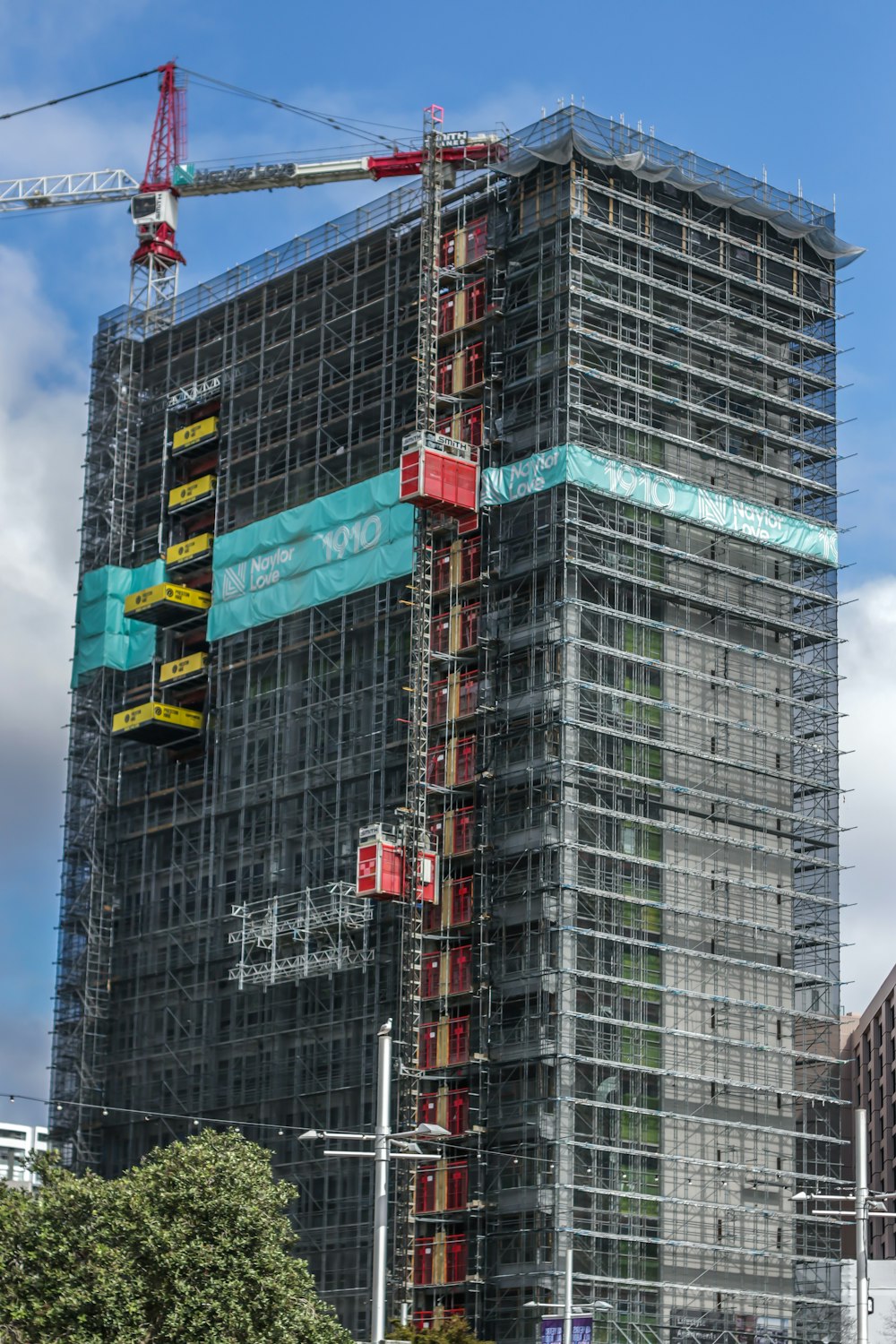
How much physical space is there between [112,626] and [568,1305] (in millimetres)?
57561

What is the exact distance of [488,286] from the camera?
370 feet

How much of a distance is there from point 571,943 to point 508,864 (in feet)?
18.0

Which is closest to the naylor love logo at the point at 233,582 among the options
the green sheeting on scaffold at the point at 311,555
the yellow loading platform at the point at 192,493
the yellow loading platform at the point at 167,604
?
the green sheeting on scaffold at the point at 311,555

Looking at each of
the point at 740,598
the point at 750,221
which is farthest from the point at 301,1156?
the point at 750,221

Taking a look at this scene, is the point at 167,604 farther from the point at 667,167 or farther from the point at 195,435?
the point at 667,167

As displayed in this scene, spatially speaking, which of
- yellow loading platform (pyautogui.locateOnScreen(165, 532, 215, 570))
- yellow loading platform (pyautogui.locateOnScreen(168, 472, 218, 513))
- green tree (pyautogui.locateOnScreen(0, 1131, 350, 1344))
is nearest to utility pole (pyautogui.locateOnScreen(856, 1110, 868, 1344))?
green tree (pyautogui.locateOnScreen(0, 1131, 350, 1344))

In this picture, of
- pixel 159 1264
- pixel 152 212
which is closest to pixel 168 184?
pixel 152 212

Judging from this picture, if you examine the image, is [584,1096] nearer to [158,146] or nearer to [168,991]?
[168,991]

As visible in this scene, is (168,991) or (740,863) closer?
(740,863)

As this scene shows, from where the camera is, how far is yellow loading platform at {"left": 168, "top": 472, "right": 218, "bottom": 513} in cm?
12775

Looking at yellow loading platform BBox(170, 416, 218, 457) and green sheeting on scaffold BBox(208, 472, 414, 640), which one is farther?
yellow loading platform BBox(170, 416, 218, 457)

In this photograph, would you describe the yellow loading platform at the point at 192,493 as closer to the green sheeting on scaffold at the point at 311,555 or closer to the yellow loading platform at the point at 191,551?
the yellow loading platform at the point at 191,551

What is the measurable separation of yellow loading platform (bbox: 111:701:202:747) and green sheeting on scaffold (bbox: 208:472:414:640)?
4570 mm

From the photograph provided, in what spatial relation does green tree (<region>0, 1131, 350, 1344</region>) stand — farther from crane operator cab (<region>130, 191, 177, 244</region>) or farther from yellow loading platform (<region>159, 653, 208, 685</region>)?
crane operator cab (<region>130, 191, 177, 244</region>)
